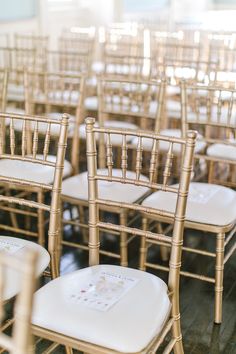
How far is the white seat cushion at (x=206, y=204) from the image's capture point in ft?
6.70

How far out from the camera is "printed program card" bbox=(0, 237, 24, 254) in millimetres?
1742

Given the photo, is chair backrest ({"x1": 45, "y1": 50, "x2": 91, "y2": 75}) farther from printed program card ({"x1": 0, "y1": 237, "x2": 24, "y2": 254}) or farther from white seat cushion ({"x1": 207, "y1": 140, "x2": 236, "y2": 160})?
printed program card ({"x1": 0, "y1": 237, "x2": 24, "y2": 254})

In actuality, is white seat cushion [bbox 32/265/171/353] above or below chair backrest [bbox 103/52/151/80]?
below

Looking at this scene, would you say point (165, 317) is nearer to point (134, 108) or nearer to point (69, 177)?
point (69, 177)

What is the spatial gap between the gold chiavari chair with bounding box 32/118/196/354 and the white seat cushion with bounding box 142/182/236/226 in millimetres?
456

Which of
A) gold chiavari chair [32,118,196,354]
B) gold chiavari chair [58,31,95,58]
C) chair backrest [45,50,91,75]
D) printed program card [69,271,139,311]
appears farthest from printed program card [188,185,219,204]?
gold chiavari chair [58,31,95,58]

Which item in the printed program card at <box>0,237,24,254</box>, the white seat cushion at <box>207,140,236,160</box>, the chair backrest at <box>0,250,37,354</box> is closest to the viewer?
the chair backrest at <box>0,250,37,354</box>

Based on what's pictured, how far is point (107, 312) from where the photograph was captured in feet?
4.66

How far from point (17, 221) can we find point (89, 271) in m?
1.52

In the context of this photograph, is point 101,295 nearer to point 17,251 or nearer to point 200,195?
point 17,251

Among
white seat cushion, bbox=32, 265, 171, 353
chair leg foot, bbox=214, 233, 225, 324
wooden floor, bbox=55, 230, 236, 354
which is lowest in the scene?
wooden floor, bbox=55, 230, 236, 354

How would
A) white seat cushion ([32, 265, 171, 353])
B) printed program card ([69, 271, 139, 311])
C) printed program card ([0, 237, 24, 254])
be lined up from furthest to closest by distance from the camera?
printed program card ([0, 237, 24, 254]) < printed program card ([69, 271, 139, 311]) < white seat cushion ([32, 265, 171, 353])

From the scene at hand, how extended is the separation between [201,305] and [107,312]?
948 millimetres

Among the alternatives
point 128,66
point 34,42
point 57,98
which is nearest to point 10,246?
point 57,98
